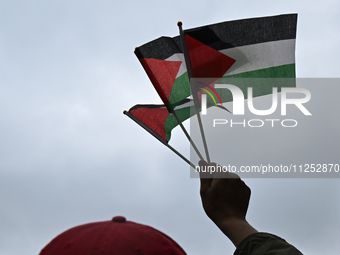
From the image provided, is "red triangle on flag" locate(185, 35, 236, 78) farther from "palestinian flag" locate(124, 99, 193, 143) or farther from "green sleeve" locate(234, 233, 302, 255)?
"green sleeve" locate(234, 233, 302, 255)

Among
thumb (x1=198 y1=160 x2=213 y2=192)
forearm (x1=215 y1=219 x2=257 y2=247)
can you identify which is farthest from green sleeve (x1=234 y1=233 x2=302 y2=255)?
thumb (x1=198 y1=160 x2=213 y2=192)

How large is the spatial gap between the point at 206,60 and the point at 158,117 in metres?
1.48

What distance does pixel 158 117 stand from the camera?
5.98 m

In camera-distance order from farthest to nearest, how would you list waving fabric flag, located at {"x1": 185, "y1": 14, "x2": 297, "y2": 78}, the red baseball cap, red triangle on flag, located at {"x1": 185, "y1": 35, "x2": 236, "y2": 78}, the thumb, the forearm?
waving fabric flag, located at {"x1": 185, "y1": 14, "x2": 297, "y2": 78} → red triangle on flag, located at {"x1": 185, "y1": 35, "x2": 236, "y2": 78} → the thumb → the forearm → the red baseball cap

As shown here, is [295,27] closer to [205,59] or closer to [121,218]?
[205,59]

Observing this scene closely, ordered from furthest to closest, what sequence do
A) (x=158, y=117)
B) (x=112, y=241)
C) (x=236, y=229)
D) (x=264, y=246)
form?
(x=158, y=117) < (x=236, y=229) < (x=264, y=246) < (x=112, y=241)

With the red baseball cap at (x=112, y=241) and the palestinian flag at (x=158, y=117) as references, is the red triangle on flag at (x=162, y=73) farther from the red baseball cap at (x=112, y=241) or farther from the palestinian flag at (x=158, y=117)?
the red baseball cap at (x=112, y=241)

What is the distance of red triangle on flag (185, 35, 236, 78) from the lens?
490 cm

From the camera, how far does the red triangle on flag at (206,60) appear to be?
16.1 feet

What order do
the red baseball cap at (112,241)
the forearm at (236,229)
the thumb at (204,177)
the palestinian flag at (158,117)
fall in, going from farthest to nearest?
the palestinian flag at (158,117), the thumb at (204,177), the forearm at (236,229), the red baseball cap at (112,241)

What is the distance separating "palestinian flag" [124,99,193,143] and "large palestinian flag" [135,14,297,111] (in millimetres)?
777

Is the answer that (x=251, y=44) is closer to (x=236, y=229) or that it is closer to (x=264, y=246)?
(x=236, y=229)

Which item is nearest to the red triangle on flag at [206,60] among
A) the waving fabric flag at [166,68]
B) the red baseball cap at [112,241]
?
the waving fabric flag at [166,68]

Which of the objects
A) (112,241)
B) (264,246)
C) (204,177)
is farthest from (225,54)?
(112,241)
